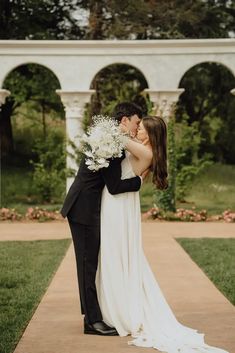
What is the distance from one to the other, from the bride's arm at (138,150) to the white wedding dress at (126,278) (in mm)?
151

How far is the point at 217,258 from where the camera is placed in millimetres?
10031

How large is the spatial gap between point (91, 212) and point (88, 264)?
1.30 ft

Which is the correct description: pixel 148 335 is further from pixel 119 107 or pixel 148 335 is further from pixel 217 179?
pixel 217 179

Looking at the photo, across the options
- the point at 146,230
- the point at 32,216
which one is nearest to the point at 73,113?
the point at 32,216

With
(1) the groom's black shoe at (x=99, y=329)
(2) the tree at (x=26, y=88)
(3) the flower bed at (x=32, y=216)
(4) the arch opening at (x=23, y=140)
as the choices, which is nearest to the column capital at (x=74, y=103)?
(3) the flower bed at (x=32, y=216)

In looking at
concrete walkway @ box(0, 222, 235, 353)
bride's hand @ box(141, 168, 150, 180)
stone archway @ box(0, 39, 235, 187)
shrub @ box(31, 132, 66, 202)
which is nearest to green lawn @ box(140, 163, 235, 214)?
shrub @ box(31, 132, 66, 202)

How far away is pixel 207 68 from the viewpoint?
27453 millimetres

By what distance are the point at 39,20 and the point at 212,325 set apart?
20725 millimetres

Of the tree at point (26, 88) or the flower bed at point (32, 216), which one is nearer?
the flower bed at point (32, 216)

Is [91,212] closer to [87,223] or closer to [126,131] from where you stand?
[87,223]

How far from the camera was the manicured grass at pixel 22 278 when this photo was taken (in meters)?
6.18

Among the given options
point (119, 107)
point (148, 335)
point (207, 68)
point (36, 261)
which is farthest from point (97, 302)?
point (207, 68)

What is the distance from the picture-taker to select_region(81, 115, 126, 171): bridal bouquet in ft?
18.1

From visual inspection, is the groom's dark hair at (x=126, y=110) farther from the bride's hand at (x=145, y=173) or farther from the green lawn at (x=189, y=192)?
the green lawn at (x=189, y=192)
